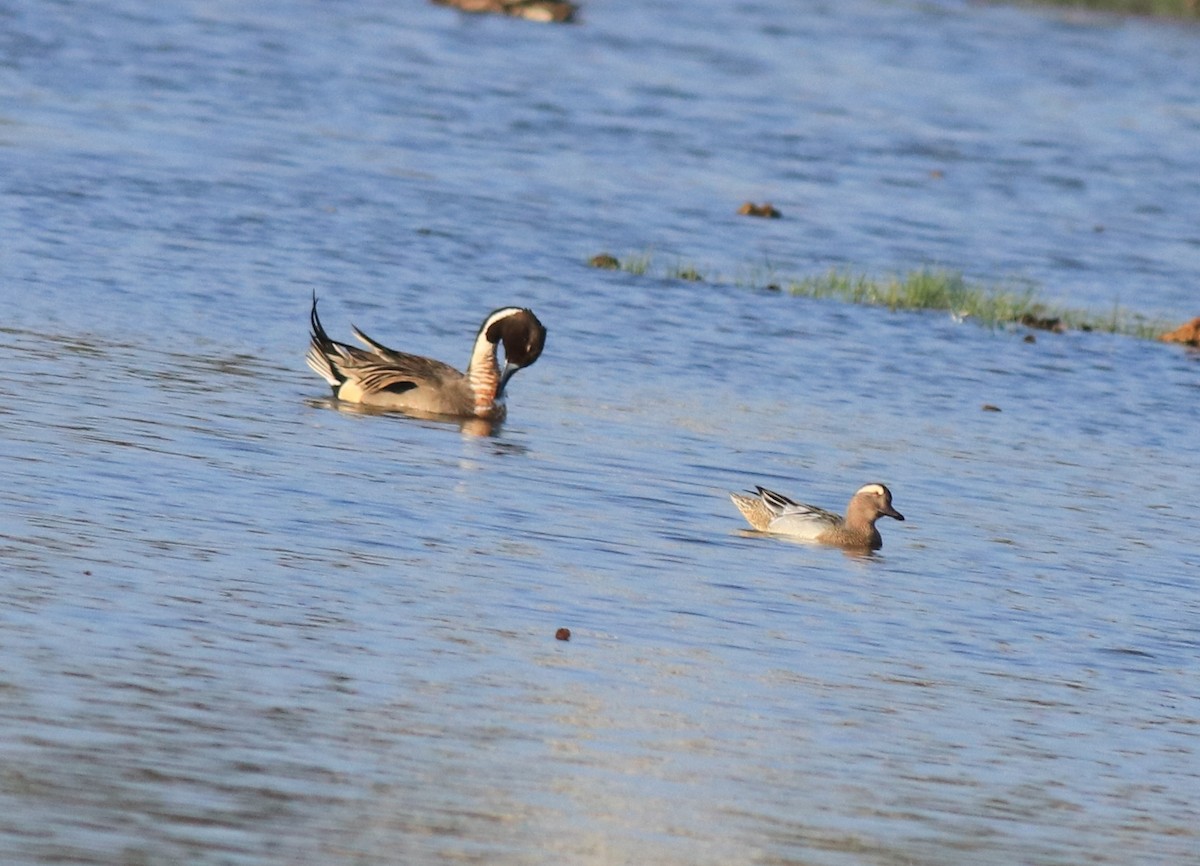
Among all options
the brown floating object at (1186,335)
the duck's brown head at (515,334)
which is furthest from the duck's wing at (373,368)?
the brown floating object at (1186,335)

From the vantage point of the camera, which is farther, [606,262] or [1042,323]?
[606,262]

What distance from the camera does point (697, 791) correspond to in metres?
7.92

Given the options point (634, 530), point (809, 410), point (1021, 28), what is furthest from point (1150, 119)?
point (634, 530)

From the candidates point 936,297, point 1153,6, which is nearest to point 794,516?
point 936,297

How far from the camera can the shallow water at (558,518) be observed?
7.72 m

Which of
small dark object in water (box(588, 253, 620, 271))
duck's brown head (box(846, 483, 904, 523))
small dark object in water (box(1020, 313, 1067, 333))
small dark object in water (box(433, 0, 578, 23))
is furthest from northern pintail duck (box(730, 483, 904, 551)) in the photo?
small dark object in water (box(433, 0, 578, 23))

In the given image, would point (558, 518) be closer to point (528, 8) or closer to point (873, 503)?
point (873, 503)

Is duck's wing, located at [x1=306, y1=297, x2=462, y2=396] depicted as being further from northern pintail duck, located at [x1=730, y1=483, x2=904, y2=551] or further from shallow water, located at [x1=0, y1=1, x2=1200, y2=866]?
northern pintail duck, located at [x1=730, y1=483, x2=904, y2=551]

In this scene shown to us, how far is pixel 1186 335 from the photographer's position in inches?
830

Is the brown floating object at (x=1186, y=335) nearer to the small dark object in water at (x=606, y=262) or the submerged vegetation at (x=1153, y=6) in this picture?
the small dark object in water at (x=606, y=262)

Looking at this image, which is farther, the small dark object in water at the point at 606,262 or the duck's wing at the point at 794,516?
the small dark object in water at the point at 606,262

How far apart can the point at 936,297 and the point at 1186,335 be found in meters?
2.13

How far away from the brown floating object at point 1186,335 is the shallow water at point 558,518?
632 millimetres

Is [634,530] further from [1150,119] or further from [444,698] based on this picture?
[1150,119]
